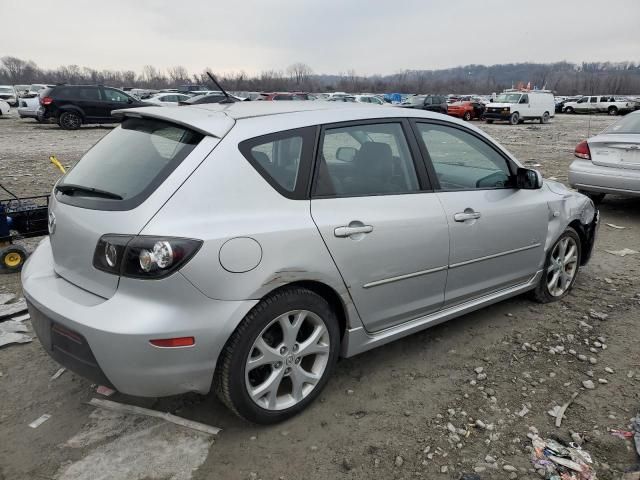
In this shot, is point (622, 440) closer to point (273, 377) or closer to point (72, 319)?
point (273, 377)

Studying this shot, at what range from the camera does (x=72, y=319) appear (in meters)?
2.30

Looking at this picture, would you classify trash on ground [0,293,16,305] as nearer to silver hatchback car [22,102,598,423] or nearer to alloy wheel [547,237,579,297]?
silver hatchback car [22,102,598,423]

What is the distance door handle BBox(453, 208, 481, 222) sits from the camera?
3241mm

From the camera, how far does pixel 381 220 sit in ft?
9.34

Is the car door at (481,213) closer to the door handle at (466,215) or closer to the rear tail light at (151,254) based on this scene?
the door handle at (466,215)

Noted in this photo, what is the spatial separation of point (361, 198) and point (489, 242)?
45.1 inches

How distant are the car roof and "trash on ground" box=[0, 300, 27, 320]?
1.95 m

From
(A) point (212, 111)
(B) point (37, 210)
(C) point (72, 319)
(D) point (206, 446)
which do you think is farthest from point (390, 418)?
(B) point (37, 210)

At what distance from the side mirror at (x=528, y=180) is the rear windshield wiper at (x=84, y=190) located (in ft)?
9.05

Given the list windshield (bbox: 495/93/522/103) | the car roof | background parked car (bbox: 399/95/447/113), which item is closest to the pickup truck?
windshield (bbox: 495/93/522/103)

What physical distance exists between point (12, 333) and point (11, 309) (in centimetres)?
42

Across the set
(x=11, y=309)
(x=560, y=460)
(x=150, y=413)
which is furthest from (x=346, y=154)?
(x=11, y=309)

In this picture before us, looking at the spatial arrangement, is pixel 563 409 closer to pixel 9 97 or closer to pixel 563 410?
pixel 563 410

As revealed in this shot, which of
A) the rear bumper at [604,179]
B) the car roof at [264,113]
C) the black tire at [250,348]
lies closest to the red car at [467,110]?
the rear bumper at [604,179]
